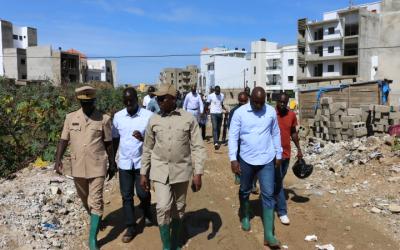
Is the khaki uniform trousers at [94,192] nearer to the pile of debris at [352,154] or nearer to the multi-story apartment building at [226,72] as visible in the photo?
the pile of debris at [352,154]

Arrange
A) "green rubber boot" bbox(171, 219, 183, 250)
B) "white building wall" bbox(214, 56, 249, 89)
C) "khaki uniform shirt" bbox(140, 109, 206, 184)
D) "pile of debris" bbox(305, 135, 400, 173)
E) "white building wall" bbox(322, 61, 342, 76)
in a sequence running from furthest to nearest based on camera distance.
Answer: "white building wall" bbox(214, 56, 249, 89)
"white building wall" bbox(322, 61, 342, 76)
"pile of debris" bbox(305, 135, 400, 173)
"green rubber boot" bbox(171, 219, 183, 250)
"khaki uniform shirt" bbox(140, 109, 206, 184)

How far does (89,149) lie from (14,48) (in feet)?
236

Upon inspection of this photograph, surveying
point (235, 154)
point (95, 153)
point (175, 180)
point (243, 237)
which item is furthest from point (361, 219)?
point (95, 153)

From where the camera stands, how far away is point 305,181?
29.1ft

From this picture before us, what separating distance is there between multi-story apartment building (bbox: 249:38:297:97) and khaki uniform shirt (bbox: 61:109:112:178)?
6577cm

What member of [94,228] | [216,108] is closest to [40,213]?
[94,228]

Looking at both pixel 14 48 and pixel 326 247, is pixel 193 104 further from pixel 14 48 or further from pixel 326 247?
pixel 14 48

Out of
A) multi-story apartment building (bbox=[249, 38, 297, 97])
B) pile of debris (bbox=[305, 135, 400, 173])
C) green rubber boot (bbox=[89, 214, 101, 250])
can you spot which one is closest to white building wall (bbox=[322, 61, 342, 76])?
multi-story apartment building (bbox=[249, 38, 297, 97])

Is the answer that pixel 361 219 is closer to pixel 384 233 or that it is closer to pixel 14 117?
pixel 384 233

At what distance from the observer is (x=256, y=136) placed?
5.07m

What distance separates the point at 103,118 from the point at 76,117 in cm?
30

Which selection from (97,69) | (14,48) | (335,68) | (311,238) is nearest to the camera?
(311,238)

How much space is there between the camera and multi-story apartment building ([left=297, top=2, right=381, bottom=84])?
54.3 metres

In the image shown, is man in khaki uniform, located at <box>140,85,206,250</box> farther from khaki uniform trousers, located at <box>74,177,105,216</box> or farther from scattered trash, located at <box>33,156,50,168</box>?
scattered trash, located at <box>33,156,50,168</box>
